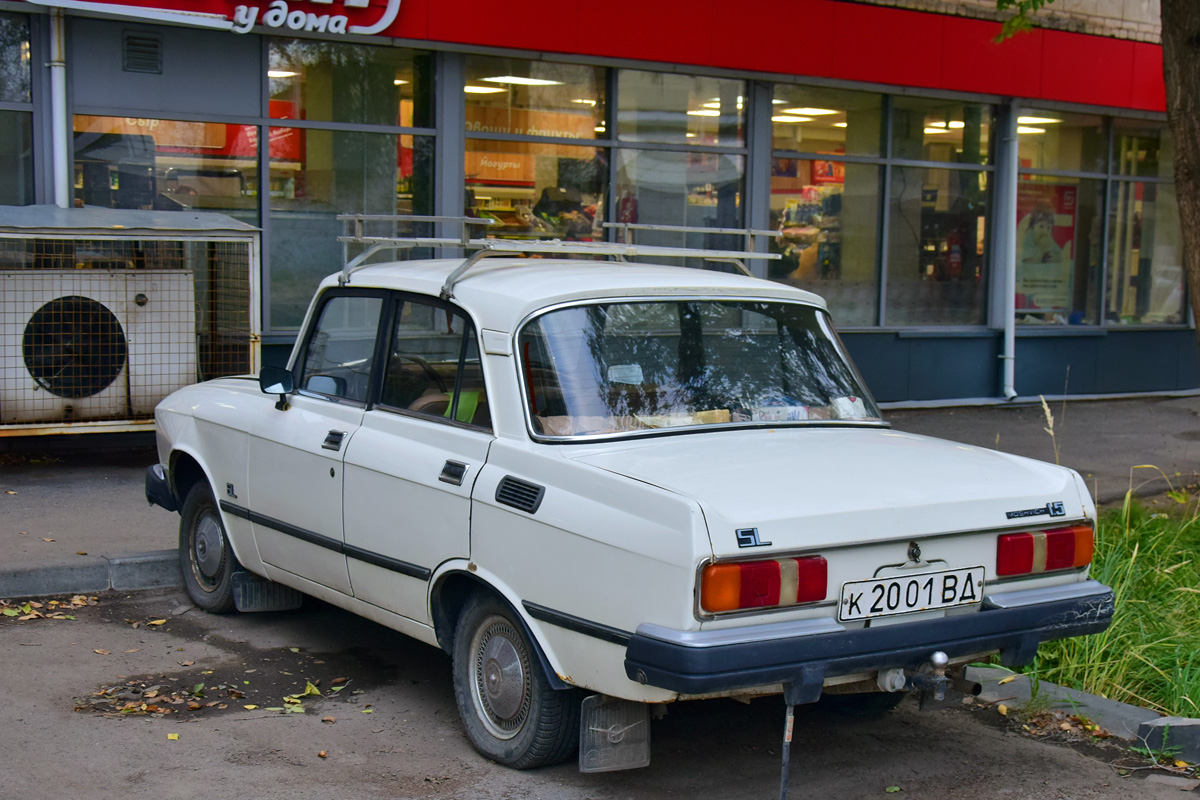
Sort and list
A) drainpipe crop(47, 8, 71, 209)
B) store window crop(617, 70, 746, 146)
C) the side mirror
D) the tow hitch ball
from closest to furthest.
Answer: the tow hitch ball
the side mirror
drainpipe crop(47, 8, 71, 209)
store window crop(617, 70, 746, 146)

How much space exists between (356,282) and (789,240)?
8.95m

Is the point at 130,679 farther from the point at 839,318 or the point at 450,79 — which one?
the point at 839,318

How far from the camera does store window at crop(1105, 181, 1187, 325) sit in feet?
53.4

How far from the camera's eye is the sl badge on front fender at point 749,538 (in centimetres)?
356

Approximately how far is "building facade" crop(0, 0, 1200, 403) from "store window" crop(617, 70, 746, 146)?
0.02 metres

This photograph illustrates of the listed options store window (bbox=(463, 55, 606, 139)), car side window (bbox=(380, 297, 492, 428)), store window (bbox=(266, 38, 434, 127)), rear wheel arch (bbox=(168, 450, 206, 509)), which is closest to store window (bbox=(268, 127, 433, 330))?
store window (bbox=(266, 38, 434, 127))

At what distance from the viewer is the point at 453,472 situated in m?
4.38

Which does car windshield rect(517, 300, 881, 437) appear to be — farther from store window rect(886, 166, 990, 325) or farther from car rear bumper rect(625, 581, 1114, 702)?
store window rect(886, 166, 990, 325)

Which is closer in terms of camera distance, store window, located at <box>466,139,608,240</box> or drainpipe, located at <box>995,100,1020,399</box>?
store window, located at <box>466,139,608,240</box>

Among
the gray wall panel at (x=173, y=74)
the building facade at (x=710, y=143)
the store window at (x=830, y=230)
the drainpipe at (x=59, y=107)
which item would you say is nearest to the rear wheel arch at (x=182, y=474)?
the drainpipe at (x=59, y=107)

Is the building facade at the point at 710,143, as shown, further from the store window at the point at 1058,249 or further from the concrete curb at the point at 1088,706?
the concrete curb at the point at 1088,706

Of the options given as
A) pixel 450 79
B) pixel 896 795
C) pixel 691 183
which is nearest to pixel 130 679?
pixel 896 795

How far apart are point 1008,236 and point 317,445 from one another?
11.6 meters

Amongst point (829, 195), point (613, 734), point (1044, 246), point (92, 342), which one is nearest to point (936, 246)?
point (829, 195)
